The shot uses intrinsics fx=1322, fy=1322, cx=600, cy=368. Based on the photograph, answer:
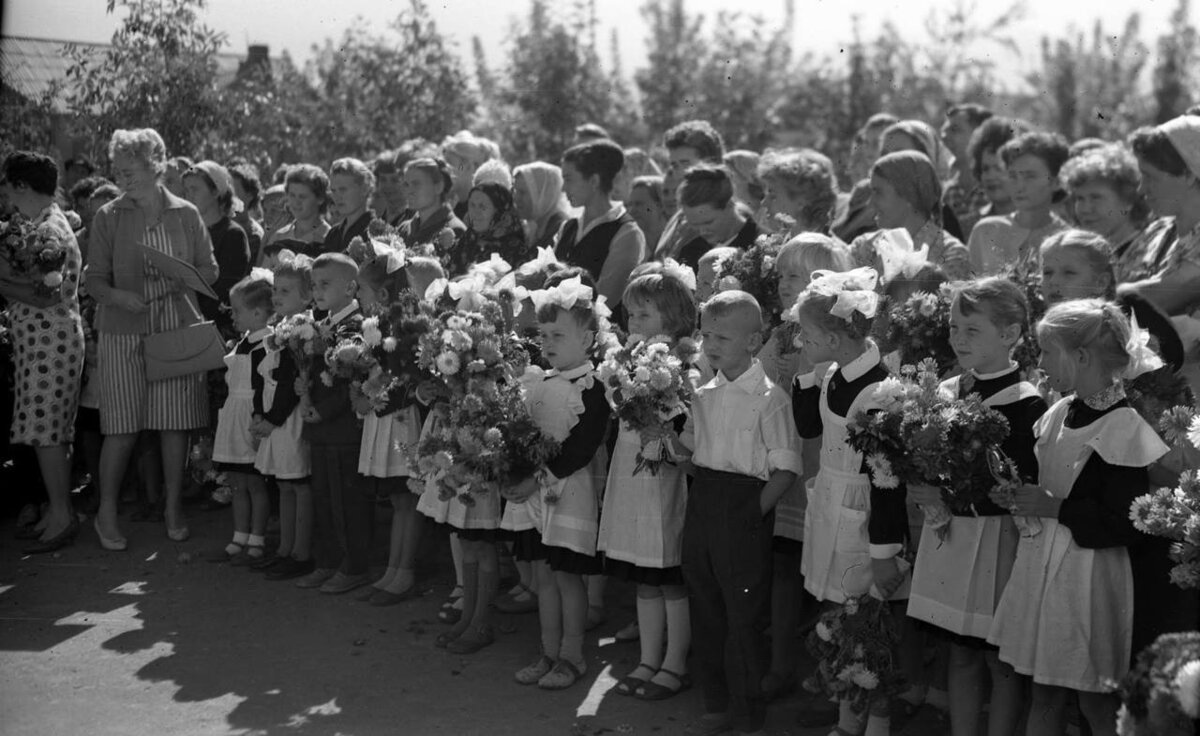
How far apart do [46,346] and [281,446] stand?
1.90 meters

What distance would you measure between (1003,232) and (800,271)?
213cm

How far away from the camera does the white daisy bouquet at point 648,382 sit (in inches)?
217

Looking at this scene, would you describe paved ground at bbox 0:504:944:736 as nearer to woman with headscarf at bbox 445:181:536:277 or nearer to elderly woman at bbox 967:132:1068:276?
woman with headscarf at bbox 445:181:536:277

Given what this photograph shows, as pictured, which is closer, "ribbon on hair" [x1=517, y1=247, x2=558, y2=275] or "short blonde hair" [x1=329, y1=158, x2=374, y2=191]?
"ribbon on hair" [x1=517, y1=247, x2=558, y2=275]

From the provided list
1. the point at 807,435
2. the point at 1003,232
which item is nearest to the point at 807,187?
the point at 1003,232

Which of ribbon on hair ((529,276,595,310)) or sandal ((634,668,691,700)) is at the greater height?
ribbon on hair ((529,276,595,310))

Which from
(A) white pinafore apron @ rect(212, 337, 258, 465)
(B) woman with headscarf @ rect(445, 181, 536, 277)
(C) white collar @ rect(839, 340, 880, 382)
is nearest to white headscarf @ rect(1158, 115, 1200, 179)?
(C) white collar @ rect(839, 340, 880, 382)

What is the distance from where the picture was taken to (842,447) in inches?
214

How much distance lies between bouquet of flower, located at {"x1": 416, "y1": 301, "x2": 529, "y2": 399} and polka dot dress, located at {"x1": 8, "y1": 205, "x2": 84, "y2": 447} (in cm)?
357

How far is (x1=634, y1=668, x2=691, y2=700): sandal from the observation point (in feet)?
19.9

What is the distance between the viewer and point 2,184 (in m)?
8.78

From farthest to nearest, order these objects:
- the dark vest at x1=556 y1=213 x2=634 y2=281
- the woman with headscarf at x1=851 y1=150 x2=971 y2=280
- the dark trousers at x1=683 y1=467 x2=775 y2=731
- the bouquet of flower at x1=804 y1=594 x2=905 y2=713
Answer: the dark vest at x1=556 y1=213 x2=634 y2=281, the woman with headscarf at x1=851 y1=150 x2=971 y2=280, the dark trousers at x1=683 y1=467 x2=775 y2=731, the bouquet of flower at x1=804 y1=594 x2=905 y2=713

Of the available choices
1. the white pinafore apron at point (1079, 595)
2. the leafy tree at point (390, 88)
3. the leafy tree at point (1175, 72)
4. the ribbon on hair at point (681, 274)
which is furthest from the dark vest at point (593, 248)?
the leafy tree at point (1175, 72)

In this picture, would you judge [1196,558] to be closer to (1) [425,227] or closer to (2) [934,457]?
(2) [934,457]
